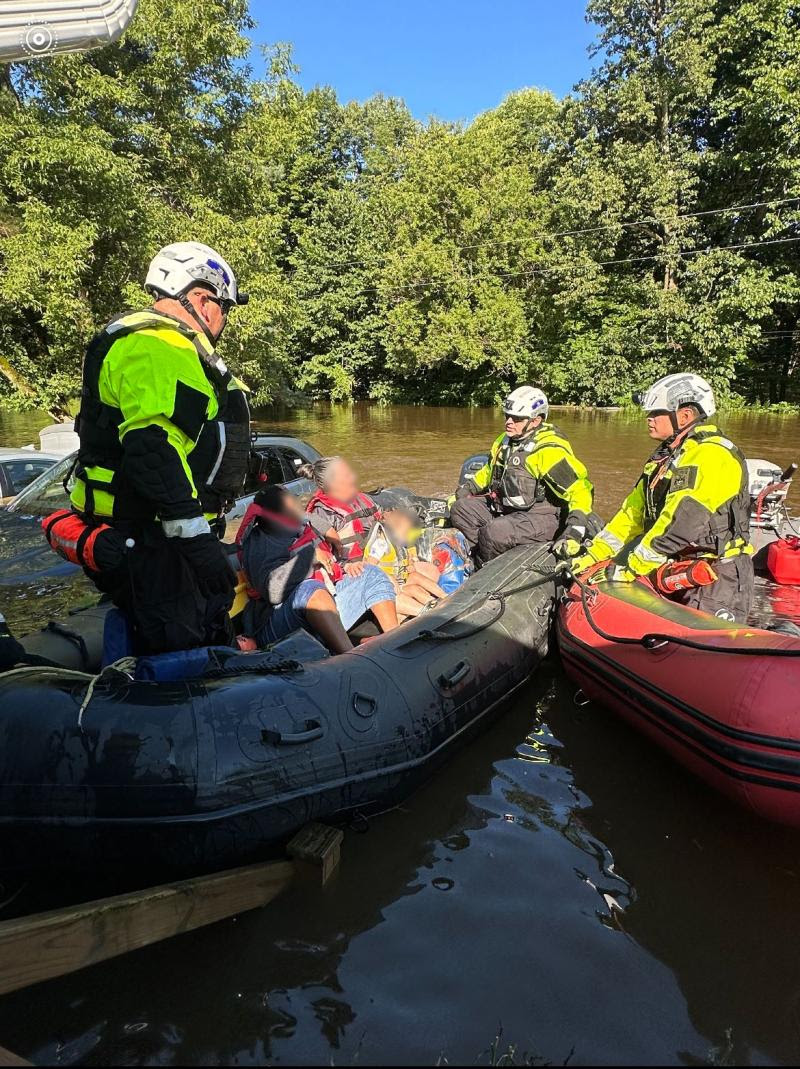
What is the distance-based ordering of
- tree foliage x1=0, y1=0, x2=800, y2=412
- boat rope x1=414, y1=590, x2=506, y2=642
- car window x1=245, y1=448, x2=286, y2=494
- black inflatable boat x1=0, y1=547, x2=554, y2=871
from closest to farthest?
1. black inflatable boat x1=0, y1=547, x2=554, y2=871
2. boat rope x1=414, y1=590, x2=506, y2=642
3. car window x1=245, y1=448, x2=286, y2=494
4. tree foliage x1=0, y1=0, x2=800, y2=412

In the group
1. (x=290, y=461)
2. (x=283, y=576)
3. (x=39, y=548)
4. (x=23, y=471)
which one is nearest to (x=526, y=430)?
(x=283, y=576)

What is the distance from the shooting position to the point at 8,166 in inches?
328

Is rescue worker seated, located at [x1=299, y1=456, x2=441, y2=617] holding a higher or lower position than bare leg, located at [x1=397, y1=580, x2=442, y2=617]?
higher

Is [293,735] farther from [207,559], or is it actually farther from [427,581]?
[427,581]

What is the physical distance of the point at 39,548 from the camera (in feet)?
15.9

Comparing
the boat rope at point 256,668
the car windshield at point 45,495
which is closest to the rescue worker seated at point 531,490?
the boat rope at point 256,668

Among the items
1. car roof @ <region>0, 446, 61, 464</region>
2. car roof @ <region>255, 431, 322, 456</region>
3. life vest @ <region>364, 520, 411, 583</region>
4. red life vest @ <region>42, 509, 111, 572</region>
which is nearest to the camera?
red life vest @ <region>42, 509, 111, 572</region>

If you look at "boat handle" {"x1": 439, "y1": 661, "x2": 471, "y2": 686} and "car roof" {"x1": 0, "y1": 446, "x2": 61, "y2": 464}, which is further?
"car roof" {"x1": 0, "y1": 446, "x2": 61, "y2": 464}

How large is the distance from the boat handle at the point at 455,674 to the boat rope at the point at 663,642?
78cm

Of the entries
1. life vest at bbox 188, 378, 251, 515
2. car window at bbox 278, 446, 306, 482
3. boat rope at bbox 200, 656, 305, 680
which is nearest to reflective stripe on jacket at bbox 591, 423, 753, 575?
boat rope at bbox 200, 656, 305, 680

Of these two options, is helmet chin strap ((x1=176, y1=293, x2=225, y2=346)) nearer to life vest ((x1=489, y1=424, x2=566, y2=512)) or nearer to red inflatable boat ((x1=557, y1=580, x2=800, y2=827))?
red inflatable boat ((x1=557, y1=580, x2=800, y2=827))

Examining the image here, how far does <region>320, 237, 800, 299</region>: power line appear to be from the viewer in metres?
18.1

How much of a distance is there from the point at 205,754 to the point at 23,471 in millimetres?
5141

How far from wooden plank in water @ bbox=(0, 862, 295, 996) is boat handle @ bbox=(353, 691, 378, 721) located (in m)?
0.58
